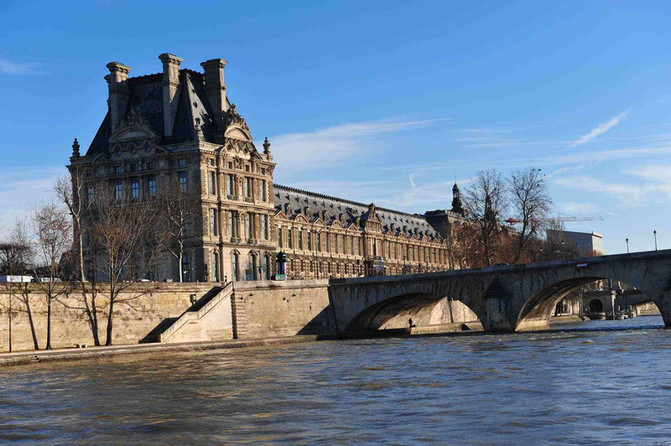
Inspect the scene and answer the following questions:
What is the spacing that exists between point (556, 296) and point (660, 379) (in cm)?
4853

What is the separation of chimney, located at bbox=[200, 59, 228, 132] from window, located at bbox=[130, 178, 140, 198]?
10.8 meters

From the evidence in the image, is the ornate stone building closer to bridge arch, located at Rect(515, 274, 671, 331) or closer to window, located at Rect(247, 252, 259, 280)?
window, located at Rect(247, 252, 259, 280)

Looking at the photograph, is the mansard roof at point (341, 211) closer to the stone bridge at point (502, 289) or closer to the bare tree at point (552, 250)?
the bare tree at point (552, 250)

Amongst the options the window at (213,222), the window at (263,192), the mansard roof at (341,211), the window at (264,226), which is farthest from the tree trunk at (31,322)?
the mansard roof at (341,211)

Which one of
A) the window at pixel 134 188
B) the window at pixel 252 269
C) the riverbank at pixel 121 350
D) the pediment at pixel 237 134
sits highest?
the pediment at pixel 237 134

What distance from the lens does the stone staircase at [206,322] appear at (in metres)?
72.9

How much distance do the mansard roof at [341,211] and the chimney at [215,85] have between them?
1986cm

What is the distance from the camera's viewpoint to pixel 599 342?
6075cm

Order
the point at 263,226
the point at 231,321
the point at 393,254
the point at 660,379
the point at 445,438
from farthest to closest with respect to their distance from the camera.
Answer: the point at 393,254 < the point at 263,226 < the point at 231,321 < the point at 660,379 < the point at 445,438

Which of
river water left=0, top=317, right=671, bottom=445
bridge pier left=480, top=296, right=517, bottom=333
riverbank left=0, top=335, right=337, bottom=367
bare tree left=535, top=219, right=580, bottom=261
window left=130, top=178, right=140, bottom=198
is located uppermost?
window left=130, top=178, right=140, bottom=198

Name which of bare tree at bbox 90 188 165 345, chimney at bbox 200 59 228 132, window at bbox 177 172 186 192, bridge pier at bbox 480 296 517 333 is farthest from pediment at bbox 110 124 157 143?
bridge pier at bbox 480 296 517 333

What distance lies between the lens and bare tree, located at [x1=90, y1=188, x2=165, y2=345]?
73562 mm

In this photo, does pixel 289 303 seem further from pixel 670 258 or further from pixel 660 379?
pixel 660 379

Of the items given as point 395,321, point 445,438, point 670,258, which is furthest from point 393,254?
point 445,438
